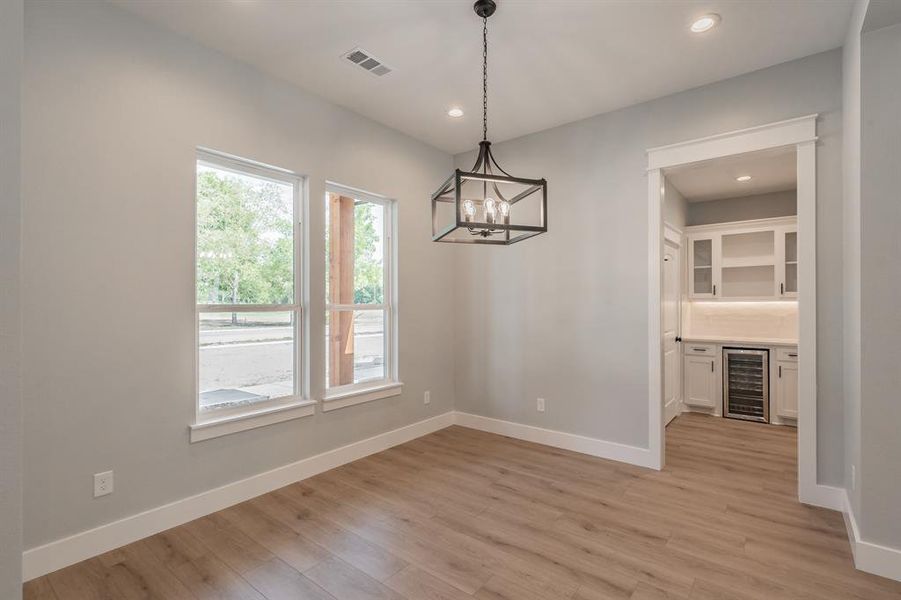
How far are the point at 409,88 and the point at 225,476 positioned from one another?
10.3 feet

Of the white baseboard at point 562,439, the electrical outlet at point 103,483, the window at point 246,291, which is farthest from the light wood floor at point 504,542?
the window at point 246,291

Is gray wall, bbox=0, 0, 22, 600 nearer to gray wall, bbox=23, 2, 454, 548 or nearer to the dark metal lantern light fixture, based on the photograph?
gray wall, bbox=23, 2, 454, 548

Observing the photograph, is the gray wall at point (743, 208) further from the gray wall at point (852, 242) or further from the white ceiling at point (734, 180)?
the gray wall at point (852, 242)

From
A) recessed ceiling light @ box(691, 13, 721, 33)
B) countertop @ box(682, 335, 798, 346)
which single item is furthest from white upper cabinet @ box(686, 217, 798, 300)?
recessed ceiling light @ box(691, 13, 721, 33)

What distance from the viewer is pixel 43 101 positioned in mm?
2230

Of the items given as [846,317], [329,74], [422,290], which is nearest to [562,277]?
[422,290]

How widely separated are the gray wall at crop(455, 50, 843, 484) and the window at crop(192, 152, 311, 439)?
2.02 m

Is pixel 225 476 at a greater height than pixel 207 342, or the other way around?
pixel 207 342

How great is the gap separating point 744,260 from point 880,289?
12.7 feet

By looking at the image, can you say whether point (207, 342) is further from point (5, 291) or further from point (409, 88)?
point (409, 88)

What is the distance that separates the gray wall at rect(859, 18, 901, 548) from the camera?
2.17 metres

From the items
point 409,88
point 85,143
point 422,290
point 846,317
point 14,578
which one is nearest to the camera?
point 14,578

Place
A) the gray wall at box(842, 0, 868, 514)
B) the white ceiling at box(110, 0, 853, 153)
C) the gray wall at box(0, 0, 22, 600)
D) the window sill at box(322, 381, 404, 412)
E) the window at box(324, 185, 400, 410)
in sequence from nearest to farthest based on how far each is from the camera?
the gray wall at box(0, 0, 22, 600) < the gray wall at box(842, 0, 868, 514) < the white ceiling at box(110, 0, 853, 153) < the window sill at box(322, 381, 404, 412) < the window at box(324, 185, 400, 410)

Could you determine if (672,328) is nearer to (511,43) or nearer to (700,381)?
(700,381)
